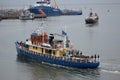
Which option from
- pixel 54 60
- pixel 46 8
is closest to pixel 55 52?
pixel 54 60

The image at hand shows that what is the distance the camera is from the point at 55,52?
Result: 5209cm

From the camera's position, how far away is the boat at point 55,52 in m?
49.4

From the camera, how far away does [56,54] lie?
51.9 m

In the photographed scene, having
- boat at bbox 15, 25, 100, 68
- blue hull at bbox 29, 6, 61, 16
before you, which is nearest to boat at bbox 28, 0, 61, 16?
blue hull at bbox 29, 6, 61, 16

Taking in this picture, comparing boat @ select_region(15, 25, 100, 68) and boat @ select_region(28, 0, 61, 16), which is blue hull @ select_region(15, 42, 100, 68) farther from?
boat @ select_region(28, 0, 61, 16)

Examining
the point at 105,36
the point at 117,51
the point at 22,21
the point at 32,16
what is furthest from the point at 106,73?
the point at 32,16

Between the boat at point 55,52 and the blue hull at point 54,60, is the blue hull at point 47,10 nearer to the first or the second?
the boat at point 55,52

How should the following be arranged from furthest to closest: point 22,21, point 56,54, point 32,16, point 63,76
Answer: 1. point 32,16
2. point 22,21
3. point 56,54
4. point 63,76

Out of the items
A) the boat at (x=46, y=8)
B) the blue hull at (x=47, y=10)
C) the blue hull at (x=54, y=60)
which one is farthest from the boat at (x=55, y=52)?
the boat at (x=46, y=8)

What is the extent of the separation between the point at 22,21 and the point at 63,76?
8397cm

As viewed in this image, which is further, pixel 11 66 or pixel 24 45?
pixel 24 45

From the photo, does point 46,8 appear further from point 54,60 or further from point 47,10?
point 54,60

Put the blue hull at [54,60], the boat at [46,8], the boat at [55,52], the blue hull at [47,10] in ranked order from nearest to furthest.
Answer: the blue hull at [54,60]
the boat at [55,52]
the blue hull at [47,10]
the boat at [46,8]

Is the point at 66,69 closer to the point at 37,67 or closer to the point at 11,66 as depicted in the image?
the point at 37,67
